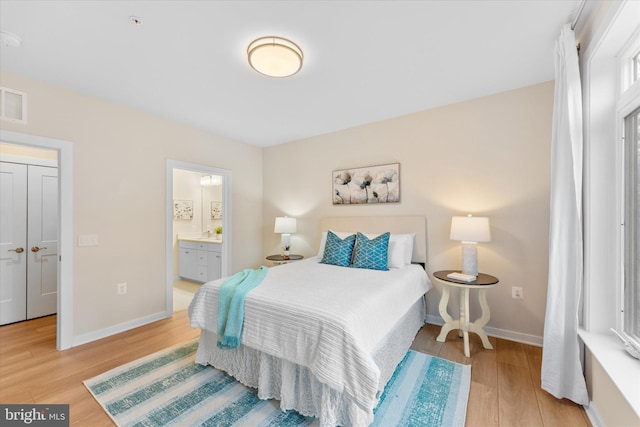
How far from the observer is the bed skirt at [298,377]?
1500 mm

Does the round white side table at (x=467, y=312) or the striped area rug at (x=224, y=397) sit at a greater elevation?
the round white side table at (x=467, y=312)

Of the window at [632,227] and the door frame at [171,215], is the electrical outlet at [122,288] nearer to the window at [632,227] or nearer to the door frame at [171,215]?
the door frame at [171,215]

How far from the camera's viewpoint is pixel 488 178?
110 inches

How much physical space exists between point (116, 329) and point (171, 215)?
4.57ft

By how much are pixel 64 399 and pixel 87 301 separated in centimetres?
117

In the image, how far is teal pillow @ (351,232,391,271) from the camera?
109 inches

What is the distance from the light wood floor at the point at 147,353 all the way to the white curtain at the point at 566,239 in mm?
203

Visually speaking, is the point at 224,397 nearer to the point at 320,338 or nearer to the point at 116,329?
the point at 320,338

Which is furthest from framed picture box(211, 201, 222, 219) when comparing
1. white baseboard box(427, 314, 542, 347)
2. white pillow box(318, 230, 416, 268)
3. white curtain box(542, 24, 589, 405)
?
white curtain box(542, 24, 589, 405)

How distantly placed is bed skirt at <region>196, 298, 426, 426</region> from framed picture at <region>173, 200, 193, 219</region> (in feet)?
12.3

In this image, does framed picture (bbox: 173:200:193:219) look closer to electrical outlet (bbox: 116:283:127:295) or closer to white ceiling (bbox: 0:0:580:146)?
electrical outlet (bbox: 116:283:127:295)

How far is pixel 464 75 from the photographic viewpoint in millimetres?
2406

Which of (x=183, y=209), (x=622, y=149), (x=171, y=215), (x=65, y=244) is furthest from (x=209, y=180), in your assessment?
(x=622, y=149)

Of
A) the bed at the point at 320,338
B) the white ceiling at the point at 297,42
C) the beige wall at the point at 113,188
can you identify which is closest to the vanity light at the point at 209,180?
the beige wall at the point at 113,188
